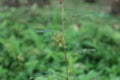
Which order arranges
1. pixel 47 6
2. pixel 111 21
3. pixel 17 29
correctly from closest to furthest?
pixel 17 29, pixel 111 21, pixel 47 6

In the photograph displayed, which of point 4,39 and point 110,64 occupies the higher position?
point 4,39

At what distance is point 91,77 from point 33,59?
182 centimetres

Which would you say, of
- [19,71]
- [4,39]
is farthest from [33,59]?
[4,39]

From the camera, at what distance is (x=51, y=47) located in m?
8.01

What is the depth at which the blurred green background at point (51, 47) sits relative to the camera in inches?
275

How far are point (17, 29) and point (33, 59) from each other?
167 cm

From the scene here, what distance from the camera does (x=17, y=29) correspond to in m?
8.79

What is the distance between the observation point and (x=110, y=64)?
7.65 m

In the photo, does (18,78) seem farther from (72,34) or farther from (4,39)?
(72,34)

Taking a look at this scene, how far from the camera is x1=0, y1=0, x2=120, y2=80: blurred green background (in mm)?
6977

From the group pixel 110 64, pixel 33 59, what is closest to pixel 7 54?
pixel 33 59

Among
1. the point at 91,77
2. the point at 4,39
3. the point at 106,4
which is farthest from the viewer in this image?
the point at 106,4

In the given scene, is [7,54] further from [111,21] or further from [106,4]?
[106,4]

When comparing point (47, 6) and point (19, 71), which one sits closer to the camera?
point (19, 71)
